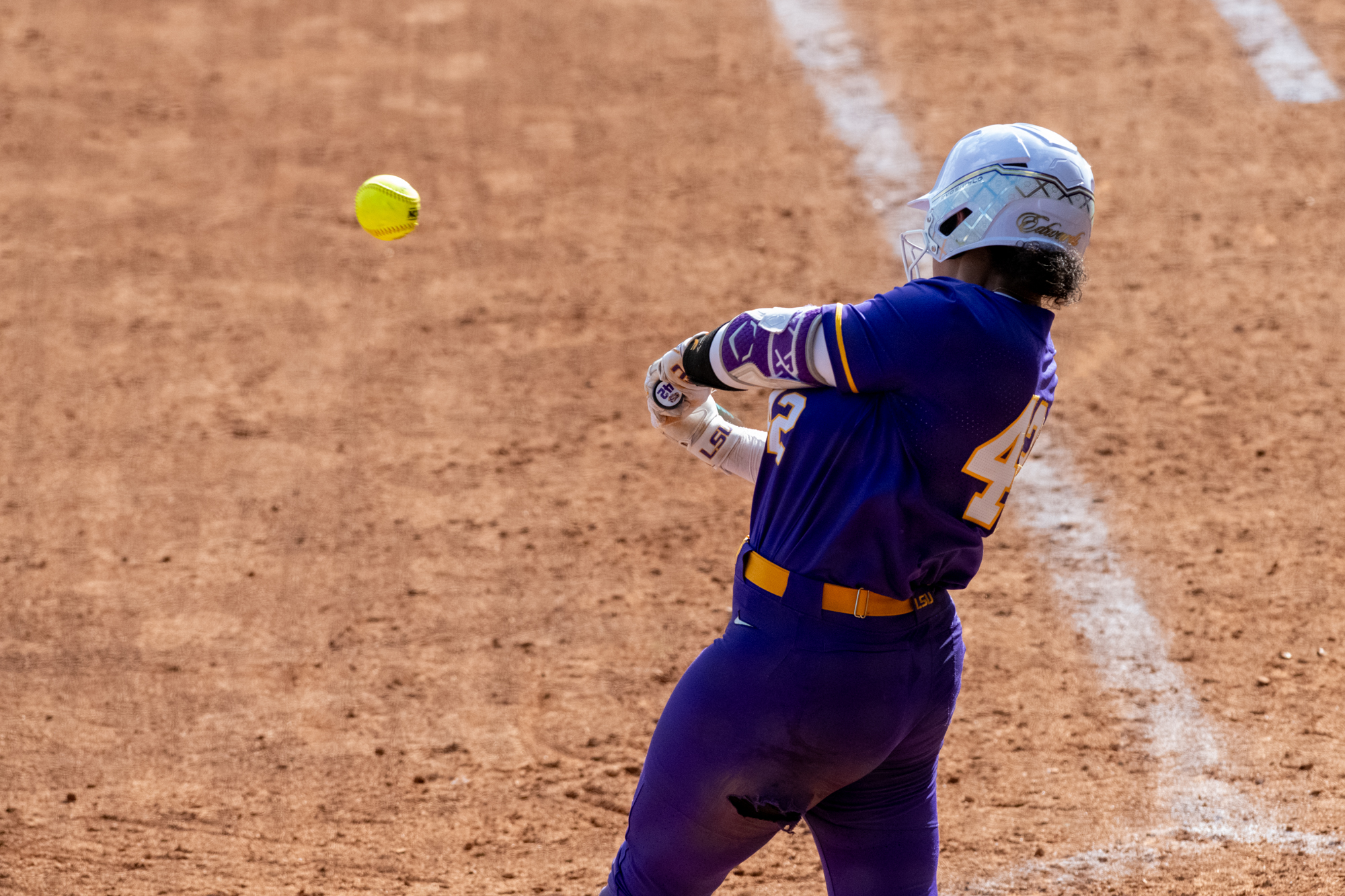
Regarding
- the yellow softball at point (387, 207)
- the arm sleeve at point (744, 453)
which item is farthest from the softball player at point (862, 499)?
the yellow softball at point (387, 207)

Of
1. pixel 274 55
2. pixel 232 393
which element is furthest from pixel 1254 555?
pixel 274 55

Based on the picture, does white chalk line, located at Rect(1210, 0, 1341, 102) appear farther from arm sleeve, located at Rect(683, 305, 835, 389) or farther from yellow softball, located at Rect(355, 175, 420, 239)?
arm sleeve, located at Rect(683, 305, 835, 389)

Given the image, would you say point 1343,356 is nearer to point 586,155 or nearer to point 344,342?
point 586,155

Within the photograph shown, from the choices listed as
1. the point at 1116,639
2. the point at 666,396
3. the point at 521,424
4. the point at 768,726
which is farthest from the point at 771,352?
the point at 521,424

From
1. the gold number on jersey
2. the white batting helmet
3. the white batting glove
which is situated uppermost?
the white batting helmet

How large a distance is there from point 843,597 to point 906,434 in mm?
333

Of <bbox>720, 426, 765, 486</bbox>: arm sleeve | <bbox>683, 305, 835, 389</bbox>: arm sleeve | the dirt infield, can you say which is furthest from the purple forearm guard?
the dirt infield

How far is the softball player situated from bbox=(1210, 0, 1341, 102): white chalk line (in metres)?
5.97

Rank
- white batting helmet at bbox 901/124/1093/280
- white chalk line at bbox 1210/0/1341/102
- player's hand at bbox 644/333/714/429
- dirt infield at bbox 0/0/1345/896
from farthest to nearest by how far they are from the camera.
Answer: white chalk line at bbox 1210/0/1341/102 < dirt infield at bbox 0/0/1345/896 < player's hand at bbox 644/333/714/429 < white batting helmet at bbox 901/124/1093/280

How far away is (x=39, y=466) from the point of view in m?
5.80

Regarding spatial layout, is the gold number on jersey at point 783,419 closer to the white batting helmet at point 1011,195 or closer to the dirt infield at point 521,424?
the white batting helmet at point 1011,195

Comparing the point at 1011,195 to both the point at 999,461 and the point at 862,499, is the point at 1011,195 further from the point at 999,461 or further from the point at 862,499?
the point at 862,499

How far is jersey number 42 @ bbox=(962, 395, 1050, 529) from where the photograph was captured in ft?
8.25

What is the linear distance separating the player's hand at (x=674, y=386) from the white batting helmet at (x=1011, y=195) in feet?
1.76
